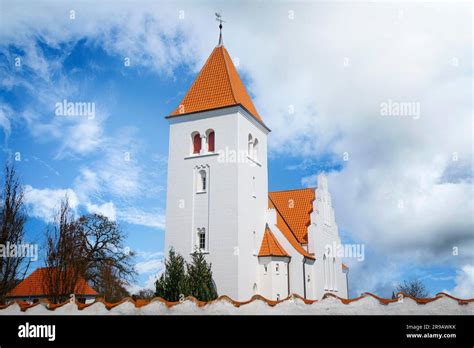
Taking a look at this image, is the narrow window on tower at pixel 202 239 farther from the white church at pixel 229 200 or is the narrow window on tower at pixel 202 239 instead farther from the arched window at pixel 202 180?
the arched window at pixel 202 180

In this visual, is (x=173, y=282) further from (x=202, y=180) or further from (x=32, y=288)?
(x=32, y=288)

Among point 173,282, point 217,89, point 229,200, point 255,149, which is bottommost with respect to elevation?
point 173,282

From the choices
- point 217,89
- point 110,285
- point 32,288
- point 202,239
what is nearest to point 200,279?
point 202,239

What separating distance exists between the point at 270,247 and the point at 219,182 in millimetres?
4905

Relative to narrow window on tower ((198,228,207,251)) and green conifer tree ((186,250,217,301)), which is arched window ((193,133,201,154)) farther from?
green conifer tree ((186,250,217,301))

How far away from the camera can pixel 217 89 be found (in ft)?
93.4

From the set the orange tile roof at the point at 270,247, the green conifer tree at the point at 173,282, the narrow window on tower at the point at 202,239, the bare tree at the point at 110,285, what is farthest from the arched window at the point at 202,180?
the bare tree at the point at 110,285

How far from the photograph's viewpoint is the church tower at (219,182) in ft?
82.3

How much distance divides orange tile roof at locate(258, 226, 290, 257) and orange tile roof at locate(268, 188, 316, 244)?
136cm

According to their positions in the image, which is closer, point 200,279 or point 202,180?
point 200,279

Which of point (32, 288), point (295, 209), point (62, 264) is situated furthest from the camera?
point (32, 288)

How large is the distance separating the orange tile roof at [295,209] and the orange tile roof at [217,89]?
6.78 metres

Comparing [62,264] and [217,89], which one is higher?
[217,89]

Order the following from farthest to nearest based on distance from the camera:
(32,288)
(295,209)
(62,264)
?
1. (32,288)
2. (295,209)
3. (62,264)
